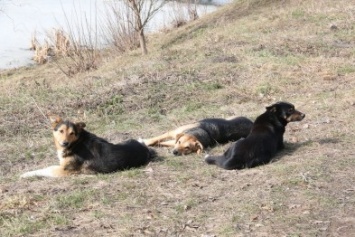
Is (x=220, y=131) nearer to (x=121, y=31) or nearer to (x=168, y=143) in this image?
(x=168, y=143)

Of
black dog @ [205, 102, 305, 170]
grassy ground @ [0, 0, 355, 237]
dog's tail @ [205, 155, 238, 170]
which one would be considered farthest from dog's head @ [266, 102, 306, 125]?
dog's tail @ [205, 155, 238, 170]

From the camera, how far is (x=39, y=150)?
9227 mm

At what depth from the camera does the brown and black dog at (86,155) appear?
24.5 feet

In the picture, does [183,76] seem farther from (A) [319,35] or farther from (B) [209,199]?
(B) [209,199]

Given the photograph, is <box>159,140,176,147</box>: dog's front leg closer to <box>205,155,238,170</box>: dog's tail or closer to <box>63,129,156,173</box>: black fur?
<box>63,129,156,173</box>: black fur

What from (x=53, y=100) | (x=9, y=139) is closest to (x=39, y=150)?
(x=9, y=139)

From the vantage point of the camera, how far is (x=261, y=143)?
7258mm

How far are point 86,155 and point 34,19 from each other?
19.5 meters

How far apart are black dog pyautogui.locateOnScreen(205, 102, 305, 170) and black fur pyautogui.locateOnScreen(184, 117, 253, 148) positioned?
84 centimetres

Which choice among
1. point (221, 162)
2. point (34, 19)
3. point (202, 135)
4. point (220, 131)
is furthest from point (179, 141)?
point (34, 19)

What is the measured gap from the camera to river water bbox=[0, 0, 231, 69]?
22.1 meters

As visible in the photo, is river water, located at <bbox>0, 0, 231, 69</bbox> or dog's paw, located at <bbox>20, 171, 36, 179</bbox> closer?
dog's paw, located at <bbox>20, 171, 36, 179</bbox>

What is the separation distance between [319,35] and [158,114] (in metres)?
5.96

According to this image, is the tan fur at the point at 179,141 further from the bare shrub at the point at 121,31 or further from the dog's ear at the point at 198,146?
the bare shrub at the point at 121,31
